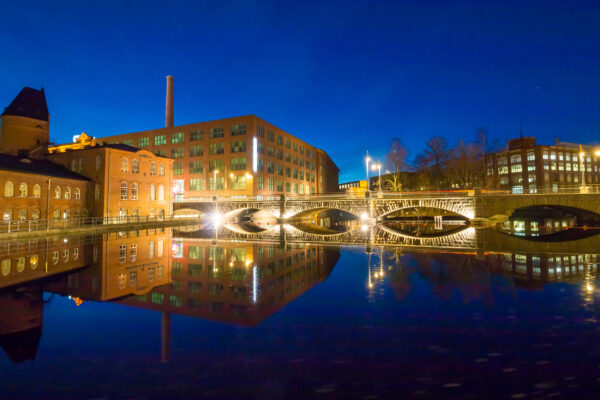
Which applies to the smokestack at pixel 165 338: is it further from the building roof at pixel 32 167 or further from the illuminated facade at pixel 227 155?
the illuminated facade at pixel 227 155

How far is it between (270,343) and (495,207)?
46656 millimetres

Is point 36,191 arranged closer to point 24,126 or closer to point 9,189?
point 9,189

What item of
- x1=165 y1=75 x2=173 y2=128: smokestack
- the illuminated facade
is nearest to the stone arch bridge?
the illuminated facade

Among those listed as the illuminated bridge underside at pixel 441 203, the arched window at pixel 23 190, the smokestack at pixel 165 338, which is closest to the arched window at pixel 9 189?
the arched window at pixel 23 190

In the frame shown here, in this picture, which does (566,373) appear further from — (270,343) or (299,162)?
(299,162)

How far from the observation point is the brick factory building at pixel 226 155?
66.9 metres

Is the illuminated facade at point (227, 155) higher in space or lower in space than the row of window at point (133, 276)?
higher

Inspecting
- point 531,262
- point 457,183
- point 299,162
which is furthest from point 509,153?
point 531,262

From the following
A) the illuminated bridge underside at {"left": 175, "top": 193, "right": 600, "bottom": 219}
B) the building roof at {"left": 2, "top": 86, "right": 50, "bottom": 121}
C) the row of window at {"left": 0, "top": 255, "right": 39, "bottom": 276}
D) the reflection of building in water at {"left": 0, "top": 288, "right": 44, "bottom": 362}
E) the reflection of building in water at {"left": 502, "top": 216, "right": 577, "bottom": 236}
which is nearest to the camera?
the reflection of building in water at {"left": 0, "top": 288, "right": 44, "bottom": 362}

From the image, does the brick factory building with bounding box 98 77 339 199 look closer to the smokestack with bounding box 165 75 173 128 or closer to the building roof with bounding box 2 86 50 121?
the smokestack with bounding box 165 75 173 128

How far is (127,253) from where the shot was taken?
62.2 feet

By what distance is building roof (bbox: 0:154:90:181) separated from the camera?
118 feet

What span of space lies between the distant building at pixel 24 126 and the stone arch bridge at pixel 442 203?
35982 millimetres

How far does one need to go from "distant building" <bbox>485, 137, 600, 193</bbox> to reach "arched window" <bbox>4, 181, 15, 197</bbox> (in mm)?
104912
